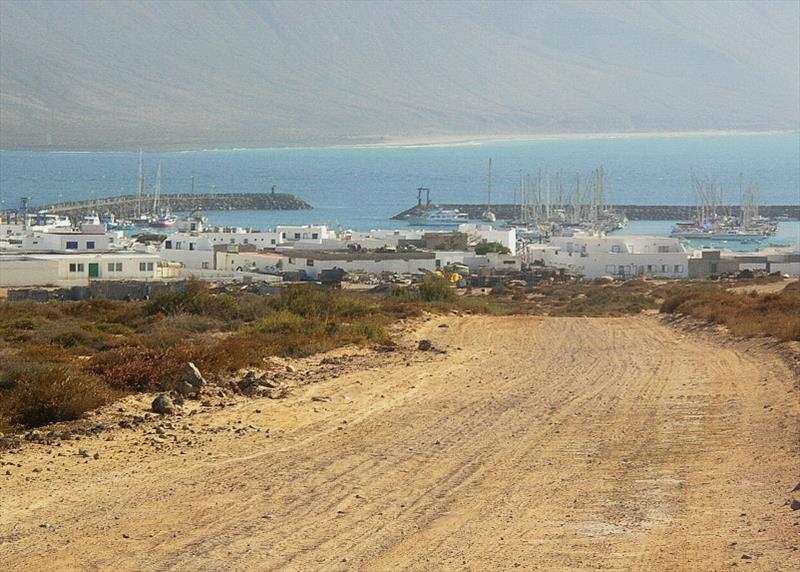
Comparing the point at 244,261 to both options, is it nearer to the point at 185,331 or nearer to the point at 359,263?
the point at 359,263

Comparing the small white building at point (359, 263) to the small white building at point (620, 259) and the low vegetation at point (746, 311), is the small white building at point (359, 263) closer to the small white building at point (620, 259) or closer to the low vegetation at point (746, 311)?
the small white building at point (620, 259)

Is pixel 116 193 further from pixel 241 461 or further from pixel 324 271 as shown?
pixel 241 461

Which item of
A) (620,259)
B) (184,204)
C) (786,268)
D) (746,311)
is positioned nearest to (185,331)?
(746,311)

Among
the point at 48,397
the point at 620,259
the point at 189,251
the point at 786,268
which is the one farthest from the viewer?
the point at 189,251

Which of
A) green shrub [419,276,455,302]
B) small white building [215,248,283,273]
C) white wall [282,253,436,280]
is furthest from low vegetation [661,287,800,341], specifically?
small white building [215,248,283,273]

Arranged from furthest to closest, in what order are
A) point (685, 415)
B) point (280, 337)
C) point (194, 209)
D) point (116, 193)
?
point (116, 193)
point (194, 209)
point (280, 337)
point (685, 415)

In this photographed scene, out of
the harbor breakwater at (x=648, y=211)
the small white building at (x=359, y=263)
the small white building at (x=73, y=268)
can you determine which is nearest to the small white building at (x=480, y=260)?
the small white building at (x=359, y=263)

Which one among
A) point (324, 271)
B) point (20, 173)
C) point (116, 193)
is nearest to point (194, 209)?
point (116, 193)

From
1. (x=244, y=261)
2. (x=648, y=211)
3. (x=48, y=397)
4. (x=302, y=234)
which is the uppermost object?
(x=648, y=211)

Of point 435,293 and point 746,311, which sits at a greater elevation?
point 746,311
